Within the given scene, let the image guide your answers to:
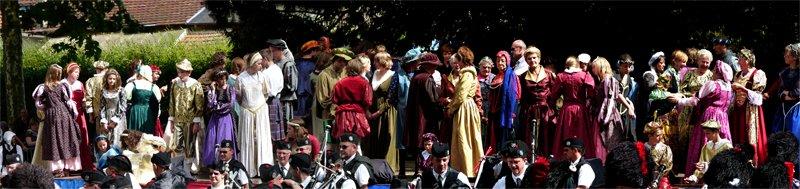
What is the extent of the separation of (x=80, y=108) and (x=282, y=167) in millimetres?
4256

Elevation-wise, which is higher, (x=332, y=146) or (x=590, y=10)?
(x=590, y=10)

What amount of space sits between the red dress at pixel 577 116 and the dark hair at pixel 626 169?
1.52m


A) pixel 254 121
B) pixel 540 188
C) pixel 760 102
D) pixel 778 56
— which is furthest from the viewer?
pixel 778 56

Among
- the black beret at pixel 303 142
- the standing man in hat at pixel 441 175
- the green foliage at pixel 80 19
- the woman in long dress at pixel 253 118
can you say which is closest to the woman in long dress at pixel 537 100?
the black beret at pixel 303 142

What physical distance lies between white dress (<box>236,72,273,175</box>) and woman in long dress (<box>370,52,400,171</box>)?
105 centimetres

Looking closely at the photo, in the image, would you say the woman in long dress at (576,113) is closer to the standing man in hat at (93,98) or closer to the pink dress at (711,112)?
the pink dress at (711,112)

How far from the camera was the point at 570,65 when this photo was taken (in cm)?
1789

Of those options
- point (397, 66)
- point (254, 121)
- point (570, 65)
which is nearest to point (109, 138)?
point (254, 121)

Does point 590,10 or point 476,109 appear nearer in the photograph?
point 476,109

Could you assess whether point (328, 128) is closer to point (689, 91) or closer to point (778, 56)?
point (689, 91)

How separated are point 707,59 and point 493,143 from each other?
7.03ft

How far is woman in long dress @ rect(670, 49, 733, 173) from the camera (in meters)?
17.4

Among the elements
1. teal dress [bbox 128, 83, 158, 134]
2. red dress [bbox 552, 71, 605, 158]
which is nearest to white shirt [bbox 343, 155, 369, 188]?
red dress [bbox 552, 71, 605, 158]

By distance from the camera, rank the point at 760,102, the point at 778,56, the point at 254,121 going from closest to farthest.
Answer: the point at 760,102 < the point at 254,121 < the point at 778,56
